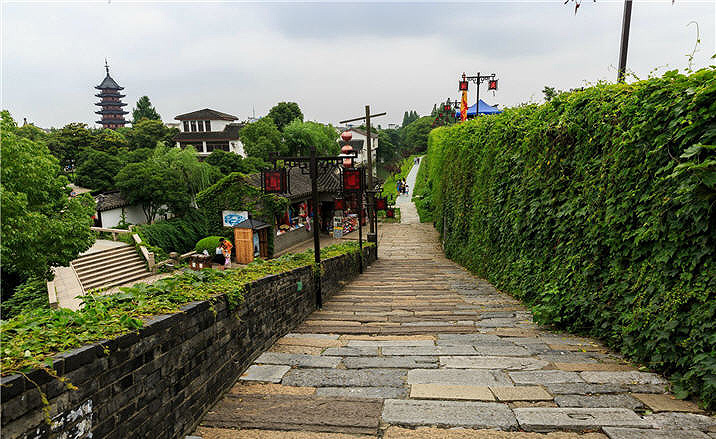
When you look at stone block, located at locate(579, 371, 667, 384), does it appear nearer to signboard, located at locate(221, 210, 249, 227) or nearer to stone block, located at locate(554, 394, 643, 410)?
stone block, located at locate(554, 394, 643, 410)

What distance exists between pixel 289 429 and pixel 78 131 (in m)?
43.7

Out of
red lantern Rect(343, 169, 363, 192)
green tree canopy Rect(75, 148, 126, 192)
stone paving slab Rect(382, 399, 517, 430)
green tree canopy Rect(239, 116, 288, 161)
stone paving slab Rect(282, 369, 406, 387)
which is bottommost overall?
stone paving slab Rect(282, 369, 406, 387)

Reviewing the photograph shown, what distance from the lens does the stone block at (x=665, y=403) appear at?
2.88 meters

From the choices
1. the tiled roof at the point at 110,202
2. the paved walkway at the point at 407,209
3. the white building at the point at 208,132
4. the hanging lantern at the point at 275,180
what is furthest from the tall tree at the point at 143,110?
the hanging lantern at the point at 275,180

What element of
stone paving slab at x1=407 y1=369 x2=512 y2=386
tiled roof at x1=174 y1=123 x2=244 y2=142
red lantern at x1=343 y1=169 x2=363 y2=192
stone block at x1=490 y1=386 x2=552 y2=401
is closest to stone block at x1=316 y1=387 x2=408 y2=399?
stone paving slab at x1=407 y1=369 x2=512 y2=386

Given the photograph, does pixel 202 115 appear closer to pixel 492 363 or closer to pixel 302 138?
pixel 302 138

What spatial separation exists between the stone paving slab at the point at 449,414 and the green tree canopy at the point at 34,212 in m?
10.6

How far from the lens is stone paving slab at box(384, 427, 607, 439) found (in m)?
2.58

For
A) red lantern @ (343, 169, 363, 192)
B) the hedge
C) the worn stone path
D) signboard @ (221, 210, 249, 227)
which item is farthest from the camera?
signboard @ (221, 210, 249, 227)

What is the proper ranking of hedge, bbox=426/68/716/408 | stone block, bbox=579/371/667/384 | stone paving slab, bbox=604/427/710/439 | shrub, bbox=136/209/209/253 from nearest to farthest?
stone paving slab, bbox=604/427/710/439
hedge, bbox=426/68/716/408
stone block, bbox=579/371/667/384
shrub, bbox=136/209/209/253

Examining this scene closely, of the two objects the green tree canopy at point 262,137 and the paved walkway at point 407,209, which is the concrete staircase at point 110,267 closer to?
the paved walkway at point 407,209

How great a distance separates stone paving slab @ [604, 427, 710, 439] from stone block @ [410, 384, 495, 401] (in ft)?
2.75

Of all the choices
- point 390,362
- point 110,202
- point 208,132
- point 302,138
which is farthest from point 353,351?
point 208,132

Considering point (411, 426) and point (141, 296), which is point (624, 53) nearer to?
point (411, 426)
